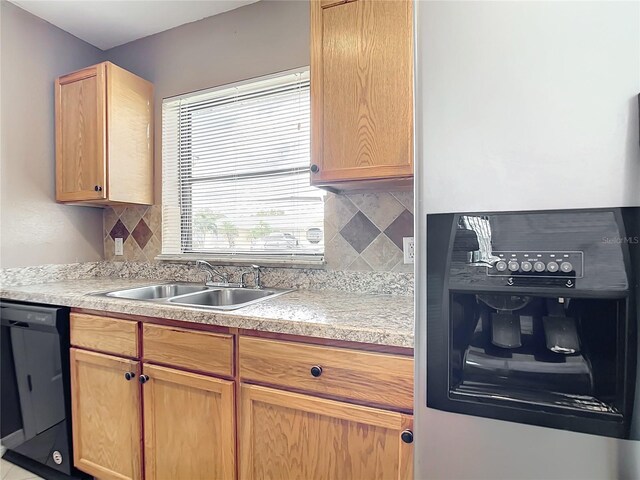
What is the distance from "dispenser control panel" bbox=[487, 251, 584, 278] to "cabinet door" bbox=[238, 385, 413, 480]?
54 centimetres

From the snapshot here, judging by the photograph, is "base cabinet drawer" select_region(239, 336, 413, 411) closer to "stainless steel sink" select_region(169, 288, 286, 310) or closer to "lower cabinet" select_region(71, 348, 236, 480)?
"lower cabinet" select_region(71, 348, 236, 480)

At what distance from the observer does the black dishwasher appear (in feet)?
5.38

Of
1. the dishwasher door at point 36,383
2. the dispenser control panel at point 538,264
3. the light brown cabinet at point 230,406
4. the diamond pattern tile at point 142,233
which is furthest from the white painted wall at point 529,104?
the diamond pattern tile at point 142,233

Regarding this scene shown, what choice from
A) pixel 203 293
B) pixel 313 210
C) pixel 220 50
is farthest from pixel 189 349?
pixel 220 50

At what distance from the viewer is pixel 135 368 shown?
4.74 feet

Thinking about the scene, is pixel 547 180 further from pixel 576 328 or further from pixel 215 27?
pixel 215 27

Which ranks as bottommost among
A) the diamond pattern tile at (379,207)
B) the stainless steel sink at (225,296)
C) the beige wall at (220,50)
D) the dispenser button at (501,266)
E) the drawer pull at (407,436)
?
the drawer pull at (407,436)

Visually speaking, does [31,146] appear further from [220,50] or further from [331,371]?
[331,371]

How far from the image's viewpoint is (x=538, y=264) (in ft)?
2.38

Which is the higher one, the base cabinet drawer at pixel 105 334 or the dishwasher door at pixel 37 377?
the base cabinet drawer at pixel 105 334

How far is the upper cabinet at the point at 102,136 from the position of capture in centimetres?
207

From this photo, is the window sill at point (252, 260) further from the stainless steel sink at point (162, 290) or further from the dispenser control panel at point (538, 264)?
the dispenser control panel at point (538, 264)

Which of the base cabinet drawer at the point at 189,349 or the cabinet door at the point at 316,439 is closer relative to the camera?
the cabinet door at the point at 316,439

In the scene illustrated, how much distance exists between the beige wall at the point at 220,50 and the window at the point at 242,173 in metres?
0.07
